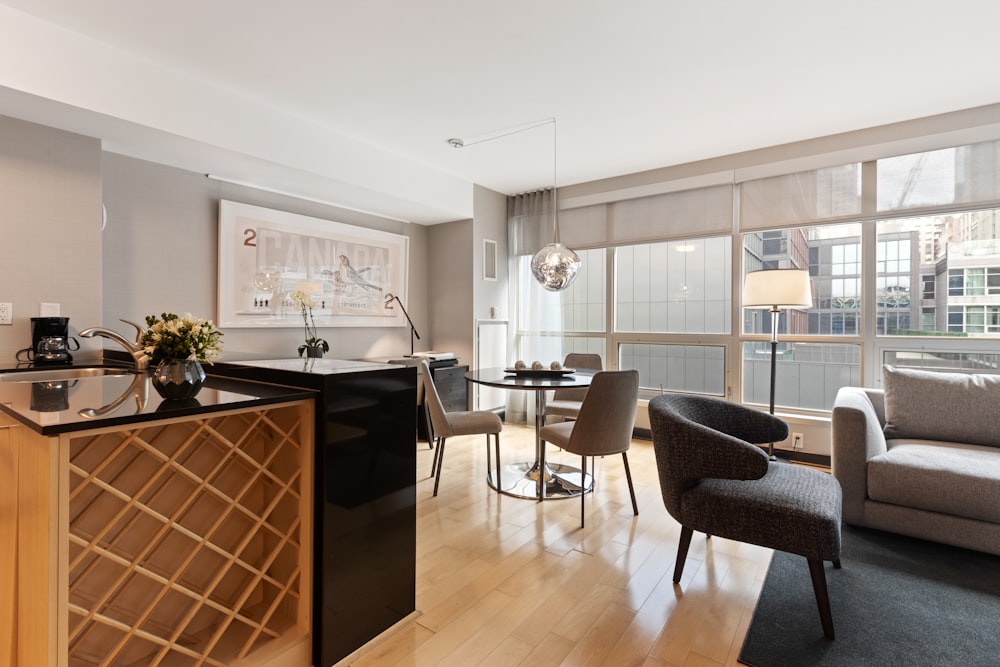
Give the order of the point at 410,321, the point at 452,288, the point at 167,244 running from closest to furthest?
the point at 167,244
the point at 410,321
the point at 452,288

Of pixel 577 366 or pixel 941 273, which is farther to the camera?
pixel 577 366

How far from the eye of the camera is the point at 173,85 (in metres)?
2.71

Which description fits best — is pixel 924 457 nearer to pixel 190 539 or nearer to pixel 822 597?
pixel 822 597

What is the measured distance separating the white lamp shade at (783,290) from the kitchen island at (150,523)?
10.3ft

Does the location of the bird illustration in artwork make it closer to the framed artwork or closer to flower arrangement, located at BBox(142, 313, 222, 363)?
the framed artwork

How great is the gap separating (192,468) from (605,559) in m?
1.76

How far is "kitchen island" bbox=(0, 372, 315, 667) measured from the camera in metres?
1.12

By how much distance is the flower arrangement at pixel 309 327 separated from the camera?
12.5ft

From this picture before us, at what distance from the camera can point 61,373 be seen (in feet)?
7.66

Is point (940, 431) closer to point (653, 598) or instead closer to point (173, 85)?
point (653, 598)

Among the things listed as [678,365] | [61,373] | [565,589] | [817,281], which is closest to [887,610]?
[565,589]

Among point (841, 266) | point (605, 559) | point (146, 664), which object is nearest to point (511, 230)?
point (841, 266)

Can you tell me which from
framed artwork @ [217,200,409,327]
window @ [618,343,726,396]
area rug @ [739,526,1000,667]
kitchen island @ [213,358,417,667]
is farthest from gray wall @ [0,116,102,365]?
window @ [618,343,726,396]

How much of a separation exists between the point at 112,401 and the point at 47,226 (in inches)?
74.1
